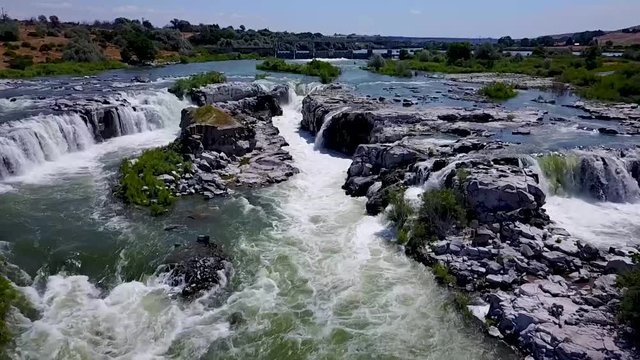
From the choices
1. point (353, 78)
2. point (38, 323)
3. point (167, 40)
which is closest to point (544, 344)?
point (38, 323)

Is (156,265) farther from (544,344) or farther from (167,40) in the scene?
(167,40)

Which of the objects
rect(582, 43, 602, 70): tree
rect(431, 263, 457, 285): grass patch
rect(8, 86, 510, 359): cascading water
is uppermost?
rect(582, 43, 602, 70): tree

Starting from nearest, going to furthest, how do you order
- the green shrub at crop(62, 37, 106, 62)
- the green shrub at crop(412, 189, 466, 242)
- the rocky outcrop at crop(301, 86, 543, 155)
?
1. the green shrub at crop(412, 189, 466, 242)
2. the rocky outcrop at crop(301, 86, 543, 155)
3. the green shrub at crop(62, 37, 106, 62)

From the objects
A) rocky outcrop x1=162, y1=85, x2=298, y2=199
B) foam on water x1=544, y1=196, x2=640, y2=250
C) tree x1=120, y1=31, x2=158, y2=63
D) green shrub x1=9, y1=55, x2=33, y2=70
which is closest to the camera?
foam on water x1=544, y1=196, x2=640, y2=250

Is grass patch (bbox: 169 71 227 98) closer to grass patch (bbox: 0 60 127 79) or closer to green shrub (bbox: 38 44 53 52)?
grass patch (bbox: 0 60 127 79)

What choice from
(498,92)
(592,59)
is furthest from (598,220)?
(592,59)

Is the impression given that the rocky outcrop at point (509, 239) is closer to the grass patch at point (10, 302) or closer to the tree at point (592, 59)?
the grass patch at point (10, 302)

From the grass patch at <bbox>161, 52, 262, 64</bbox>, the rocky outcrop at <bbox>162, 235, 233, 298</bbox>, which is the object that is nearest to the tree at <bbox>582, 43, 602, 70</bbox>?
the grass patch at <bbox>161, 52, 262, 64</bbox>

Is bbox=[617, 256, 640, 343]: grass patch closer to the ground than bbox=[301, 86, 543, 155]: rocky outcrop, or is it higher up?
closer to the ground
